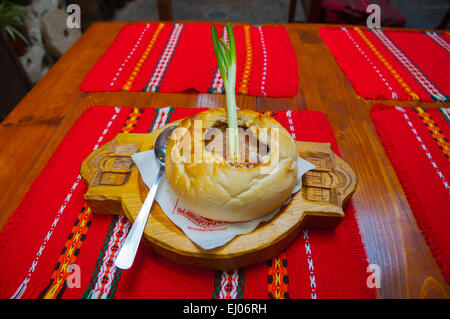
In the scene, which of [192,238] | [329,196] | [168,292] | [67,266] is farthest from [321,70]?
[67,266]

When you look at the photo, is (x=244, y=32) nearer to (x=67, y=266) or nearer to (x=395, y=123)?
(x=395, y=123)

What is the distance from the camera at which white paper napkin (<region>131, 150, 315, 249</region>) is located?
2.14ft

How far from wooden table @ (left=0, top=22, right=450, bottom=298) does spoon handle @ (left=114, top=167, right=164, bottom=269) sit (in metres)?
0.47

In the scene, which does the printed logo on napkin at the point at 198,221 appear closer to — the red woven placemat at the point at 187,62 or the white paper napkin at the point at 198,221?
the white paper napkin at the point at 198,221

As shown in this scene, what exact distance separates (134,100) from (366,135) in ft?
3.46

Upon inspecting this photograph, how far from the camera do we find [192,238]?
0.65 meters

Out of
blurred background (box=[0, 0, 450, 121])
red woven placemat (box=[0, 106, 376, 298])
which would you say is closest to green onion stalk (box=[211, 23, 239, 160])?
red woven placemat (box=[0, 106, 376, 298])

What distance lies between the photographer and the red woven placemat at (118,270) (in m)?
0.68

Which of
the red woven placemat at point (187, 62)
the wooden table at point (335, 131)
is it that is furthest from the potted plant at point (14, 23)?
the red woven placemat at point (187, 62)

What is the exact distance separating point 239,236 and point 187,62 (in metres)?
1.11
